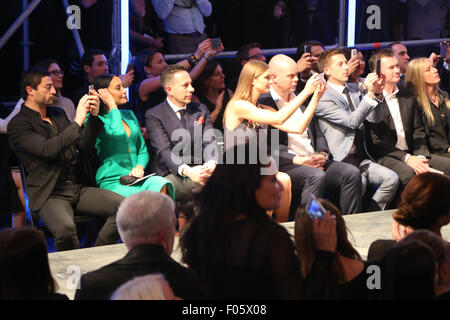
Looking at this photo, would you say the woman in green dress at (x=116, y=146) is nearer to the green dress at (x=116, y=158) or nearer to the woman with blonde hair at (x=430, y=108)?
the green dress at (x=116, y=158)

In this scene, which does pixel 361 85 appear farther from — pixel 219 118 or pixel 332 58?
pixel 219 118

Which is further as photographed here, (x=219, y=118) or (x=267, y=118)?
(x=219, y=118)

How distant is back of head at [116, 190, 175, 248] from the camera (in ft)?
7.77

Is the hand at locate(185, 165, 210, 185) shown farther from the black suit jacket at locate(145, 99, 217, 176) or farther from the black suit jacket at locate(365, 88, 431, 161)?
the black suit jacket at locate(365, 88, 431, 161)

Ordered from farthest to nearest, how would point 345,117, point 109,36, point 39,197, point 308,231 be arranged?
point 109,36 < point 345,117 < point 39,197 < point 308,231

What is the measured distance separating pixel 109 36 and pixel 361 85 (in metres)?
1.98

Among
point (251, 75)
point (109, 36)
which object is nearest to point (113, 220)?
point (251, 75)

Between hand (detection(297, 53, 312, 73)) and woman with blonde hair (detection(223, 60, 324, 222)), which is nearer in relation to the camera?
woman with blonde hair (detection(223, 60, 324, 222))

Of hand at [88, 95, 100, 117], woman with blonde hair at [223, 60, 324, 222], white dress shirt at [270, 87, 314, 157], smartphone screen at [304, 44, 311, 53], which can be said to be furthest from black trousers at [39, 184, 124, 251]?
smartphone screen at [304, 44, 311, 53]

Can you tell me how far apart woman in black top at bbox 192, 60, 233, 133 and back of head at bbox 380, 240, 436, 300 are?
3.13m

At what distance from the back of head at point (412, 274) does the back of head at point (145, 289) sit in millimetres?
698

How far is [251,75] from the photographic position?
4.38 meters

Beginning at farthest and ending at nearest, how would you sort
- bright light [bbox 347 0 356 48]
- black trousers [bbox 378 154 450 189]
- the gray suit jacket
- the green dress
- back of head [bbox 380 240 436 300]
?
bright light [bbox 347 0 356 48], black trousers [bbox 378 154 450 189], the gray suit jacket, the green dress, back of head [bbox 380 240 436 300]

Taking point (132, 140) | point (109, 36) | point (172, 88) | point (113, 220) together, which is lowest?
point (113, 220)
